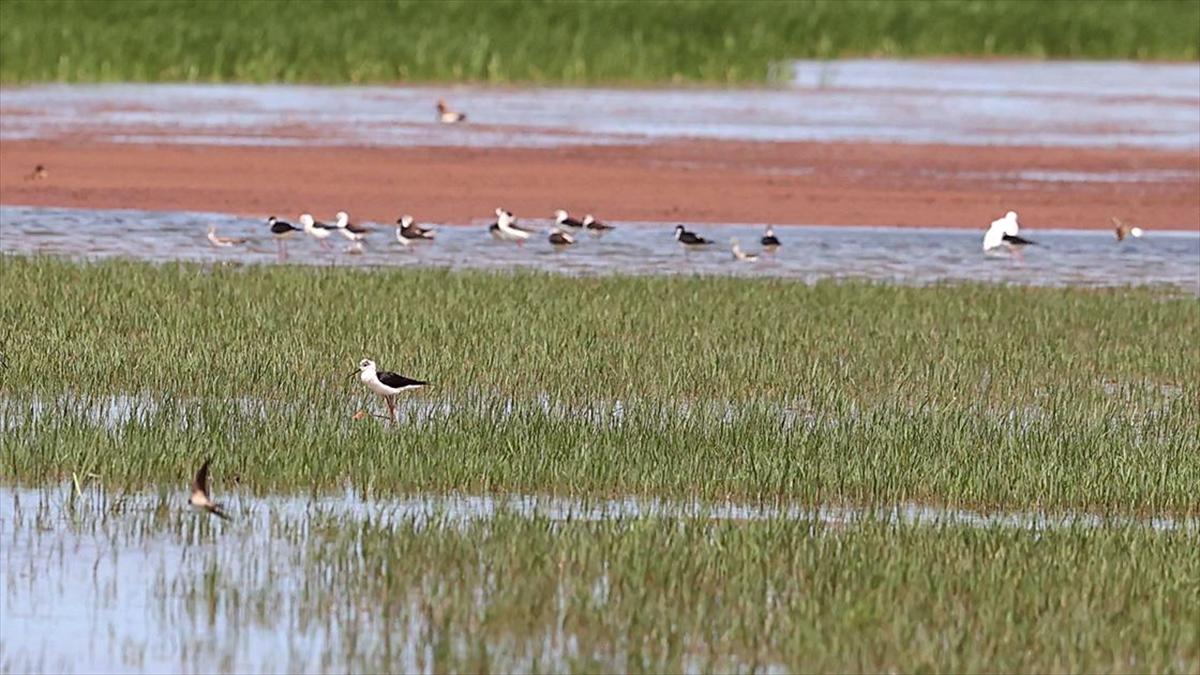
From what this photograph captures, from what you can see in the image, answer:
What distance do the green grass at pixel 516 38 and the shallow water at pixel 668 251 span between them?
15.4 meters

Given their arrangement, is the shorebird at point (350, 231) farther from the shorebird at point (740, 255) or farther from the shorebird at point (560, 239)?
the shorebird at point (740, 255)

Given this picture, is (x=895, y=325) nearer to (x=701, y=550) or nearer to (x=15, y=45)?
(x=701, y=550)

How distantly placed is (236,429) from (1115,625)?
5585 mm

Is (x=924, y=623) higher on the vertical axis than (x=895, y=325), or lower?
higher

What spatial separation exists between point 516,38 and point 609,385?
109 feet

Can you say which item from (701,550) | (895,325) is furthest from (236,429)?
(895,325)

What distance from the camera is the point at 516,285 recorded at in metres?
22.9

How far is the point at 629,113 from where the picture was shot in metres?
42.9

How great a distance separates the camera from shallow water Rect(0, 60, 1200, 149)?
38.3 metres

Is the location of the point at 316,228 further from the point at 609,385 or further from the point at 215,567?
the point at 215,567

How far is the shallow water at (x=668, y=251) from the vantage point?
1042 inches

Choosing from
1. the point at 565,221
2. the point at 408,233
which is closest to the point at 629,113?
the point at 565,221

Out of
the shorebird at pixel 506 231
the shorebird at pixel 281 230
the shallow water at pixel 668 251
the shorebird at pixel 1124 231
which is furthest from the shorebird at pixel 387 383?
the shorebird at pixel 1124 231

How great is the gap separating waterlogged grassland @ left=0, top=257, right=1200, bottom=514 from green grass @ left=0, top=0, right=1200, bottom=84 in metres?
23.0
